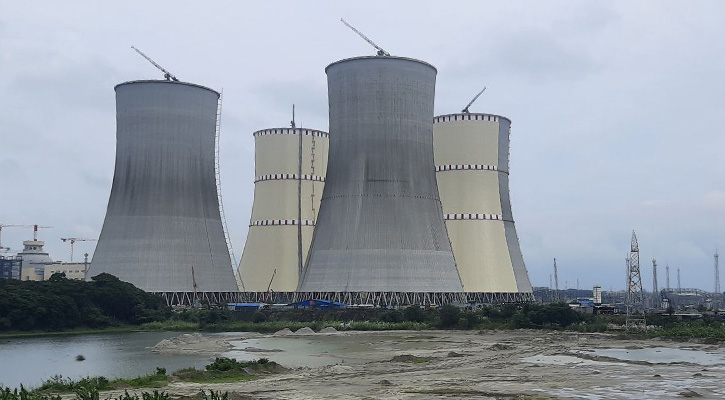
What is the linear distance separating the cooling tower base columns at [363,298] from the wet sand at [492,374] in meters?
12.7

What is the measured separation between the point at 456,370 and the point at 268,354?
9043mm

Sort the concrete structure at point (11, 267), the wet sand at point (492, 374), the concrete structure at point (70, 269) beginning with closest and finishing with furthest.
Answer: the wet sand at point (492, 374)
the concrete structure at point (70, 269)
the concrete structure at point (11, 267)

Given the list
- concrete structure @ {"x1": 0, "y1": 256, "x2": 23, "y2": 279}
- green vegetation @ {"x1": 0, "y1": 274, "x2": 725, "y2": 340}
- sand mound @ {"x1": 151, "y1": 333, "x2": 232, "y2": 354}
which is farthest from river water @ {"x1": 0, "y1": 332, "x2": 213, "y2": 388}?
concrete structure @ {"x1": 0, "y1": 256, "x2": 23, "y2": 279}

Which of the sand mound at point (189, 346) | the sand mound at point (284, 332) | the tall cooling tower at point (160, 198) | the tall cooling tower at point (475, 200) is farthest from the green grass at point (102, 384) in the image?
the tall cooling tower at point (475, 200)

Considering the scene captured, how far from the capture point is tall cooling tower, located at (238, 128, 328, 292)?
55.2 m

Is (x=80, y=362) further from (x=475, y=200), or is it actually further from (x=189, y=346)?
(x=475, y=200)

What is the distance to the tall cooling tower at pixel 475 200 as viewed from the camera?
5206 cm

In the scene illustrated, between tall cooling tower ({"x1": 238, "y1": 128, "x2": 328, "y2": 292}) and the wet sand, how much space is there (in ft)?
72.2

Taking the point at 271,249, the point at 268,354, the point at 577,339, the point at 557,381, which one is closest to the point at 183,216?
the point at 271,249

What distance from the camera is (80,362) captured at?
27500 millimetres

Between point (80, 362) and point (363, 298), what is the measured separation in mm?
21535

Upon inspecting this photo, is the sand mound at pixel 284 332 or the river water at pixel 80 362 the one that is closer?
the river water at pixel 80 362

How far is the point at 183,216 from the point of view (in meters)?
47.5

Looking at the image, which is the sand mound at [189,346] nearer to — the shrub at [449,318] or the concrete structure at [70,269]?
the shrub at [449,318]
